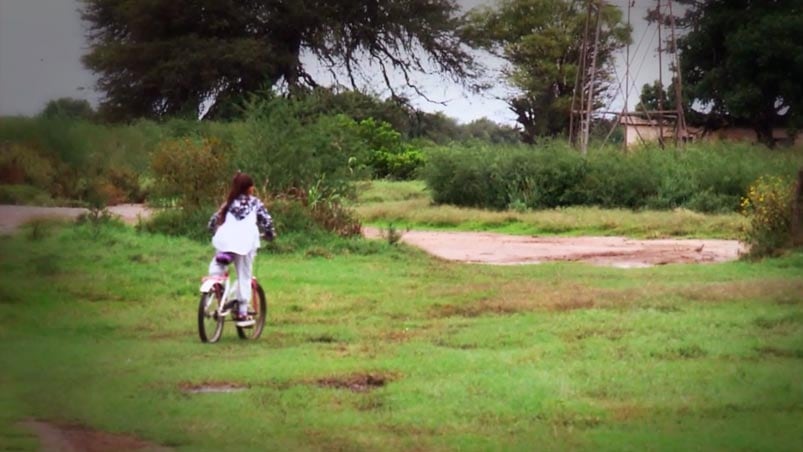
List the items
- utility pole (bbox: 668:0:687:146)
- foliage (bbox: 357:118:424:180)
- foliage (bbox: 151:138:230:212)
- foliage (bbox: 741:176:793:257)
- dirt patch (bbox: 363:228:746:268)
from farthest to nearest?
dirt patch (bbox: 363:228:746:268), foliage (bbox: 741:176:793:257), foliage (bbox: 151:138:230:212), foliage (bbox: 357:118:424:180), utility pole (bbox: 668:0:687:146)

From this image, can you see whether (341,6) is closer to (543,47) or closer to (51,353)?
(543,47)

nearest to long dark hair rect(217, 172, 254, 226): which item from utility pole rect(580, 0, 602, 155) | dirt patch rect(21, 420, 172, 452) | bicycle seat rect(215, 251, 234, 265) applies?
bicycle seat rect(215, 251, 234, 265)

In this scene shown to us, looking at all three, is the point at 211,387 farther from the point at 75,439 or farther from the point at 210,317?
the point at 210,317

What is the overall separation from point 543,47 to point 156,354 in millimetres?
1630

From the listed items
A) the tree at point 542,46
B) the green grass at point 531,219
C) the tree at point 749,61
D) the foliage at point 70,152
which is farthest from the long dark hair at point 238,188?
the green grass at point 531,219

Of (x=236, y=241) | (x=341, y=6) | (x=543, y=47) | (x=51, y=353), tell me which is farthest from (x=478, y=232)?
(x=51, y=353)

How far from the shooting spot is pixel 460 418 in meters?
3.25

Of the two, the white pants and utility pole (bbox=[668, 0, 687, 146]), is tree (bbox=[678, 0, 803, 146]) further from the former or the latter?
the white pants

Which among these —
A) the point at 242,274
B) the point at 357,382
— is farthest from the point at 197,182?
the point at 357,382

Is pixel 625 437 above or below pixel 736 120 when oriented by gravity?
below

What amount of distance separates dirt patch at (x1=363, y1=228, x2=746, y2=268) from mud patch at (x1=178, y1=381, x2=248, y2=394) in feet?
15.9

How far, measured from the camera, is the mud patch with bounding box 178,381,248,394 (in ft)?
9.41

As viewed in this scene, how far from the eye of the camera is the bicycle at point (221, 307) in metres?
4.89

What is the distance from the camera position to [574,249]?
957cm
